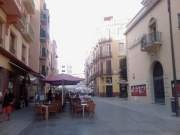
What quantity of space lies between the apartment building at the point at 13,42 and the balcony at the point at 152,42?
462 inches

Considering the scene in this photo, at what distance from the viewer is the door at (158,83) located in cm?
2104

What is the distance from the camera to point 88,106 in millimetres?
11672

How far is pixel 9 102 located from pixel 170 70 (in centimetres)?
1385

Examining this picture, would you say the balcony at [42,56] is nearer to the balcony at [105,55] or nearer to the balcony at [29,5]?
the balcony at [29,5]

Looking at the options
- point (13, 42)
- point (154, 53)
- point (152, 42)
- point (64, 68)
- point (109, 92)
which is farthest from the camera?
point (64, 68)

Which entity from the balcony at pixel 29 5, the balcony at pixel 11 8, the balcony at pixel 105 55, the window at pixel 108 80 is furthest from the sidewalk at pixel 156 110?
the balcony at pixel 105 55

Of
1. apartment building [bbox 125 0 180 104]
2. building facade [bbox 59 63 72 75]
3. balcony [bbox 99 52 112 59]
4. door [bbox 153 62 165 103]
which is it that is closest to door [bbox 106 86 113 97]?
balcony [bbox 99 52 112 59]

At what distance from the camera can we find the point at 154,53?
70.8 ft

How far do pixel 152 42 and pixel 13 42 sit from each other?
1300 centimetres

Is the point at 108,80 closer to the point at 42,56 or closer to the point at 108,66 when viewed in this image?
the point at 108,66

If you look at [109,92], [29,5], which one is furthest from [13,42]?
[109,92]

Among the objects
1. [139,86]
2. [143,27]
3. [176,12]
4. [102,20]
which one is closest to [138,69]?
[139,86]

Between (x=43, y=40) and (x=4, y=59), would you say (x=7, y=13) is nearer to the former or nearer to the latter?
(x=4, y=59)

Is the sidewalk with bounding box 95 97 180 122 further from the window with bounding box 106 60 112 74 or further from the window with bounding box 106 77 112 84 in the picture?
the window with bounding box 106 77 112 84
